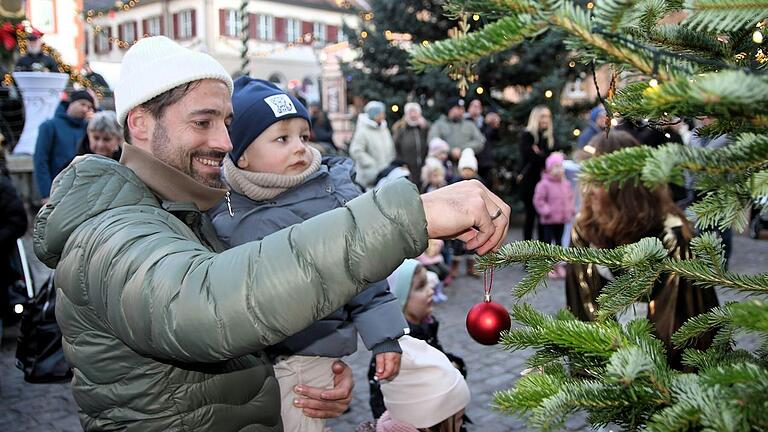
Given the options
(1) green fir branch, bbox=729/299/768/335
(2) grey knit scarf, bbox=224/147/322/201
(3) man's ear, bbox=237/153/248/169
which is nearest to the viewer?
(1) green fir branch, bbox=729/299/768/335

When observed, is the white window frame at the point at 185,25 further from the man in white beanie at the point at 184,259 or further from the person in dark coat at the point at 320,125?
the man in white beanie at the point at 184,259

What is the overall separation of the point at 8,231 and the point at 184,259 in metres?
5.13

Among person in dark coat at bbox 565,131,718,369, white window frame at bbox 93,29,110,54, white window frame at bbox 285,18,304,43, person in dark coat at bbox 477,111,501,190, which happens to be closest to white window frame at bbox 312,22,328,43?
white window frame at bbox 285,18,304,43

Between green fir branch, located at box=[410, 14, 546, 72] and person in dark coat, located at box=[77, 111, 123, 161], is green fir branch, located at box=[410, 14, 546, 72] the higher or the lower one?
the higher one

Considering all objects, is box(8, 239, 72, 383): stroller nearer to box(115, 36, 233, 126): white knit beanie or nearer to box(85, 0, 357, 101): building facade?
box(115, 36, 233, 126): white knit beanie

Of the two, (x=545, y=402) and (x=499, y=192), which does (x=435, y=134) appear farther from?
(x=545, y=402)

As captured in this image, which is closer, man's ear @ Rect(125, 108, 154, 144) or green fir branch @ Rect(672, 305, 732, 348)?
green fir branch @ Rect(672, 305, 732, 348)

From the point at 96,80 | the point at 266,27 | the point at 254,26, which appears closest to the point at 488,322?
the point at 96,80

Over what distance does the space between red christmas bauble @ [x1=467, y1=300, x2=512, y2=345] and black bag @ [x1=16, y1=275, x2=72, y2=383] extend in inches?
118

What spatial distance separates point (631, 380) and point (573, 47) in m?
0.48

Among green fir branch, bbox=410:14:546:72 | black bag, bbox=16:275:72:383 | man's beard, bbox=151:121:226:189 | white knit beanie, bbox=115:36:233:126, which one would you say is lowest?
black bag, bbox=16:275:72:383

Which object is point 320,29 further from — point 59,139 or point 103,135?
point 103,135

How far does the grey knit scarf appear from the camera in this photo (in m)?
2.75

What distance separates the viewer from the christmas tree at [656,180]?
0.89 meters
